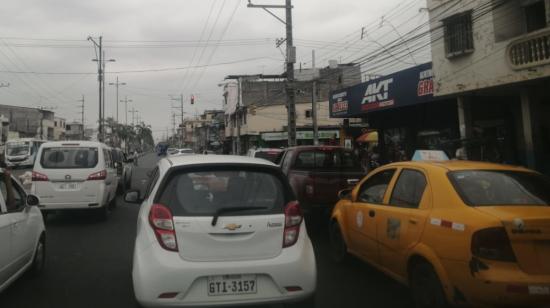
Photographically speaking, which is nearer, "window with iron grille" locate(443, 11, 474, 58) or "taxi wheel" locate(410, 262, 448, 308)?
"taxi wheel" locate(410, 262, 448, 308)

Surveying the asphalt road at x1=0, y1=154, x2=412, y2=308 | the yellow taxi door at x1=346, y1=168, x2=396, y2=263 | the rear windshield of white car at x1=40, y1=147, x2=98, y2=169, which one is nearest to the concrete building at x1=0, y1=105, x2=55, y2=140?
the rear windshield of white car at x1=40, y1=147, x2=98, y2=169

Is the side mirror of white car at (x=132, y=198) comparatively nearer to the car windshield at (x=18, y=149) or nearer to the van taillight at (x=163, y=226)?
the van taillight at (x=163, y=226)

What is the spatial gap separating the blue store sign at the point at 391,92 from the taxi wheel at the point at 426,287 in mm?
11809

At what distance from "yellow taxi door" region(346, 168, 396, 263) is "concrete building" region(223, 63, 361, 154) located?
34.1 meters

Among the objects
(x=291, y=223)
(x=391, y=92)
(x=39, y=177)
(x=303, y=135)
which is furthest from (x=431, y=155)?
(x=303, y=135)

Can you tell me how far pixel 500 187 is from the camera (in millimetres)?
4883

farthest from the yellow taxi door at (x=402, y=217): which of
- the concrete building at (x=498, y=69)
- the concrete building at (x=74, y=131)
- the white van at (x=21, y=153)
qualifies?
the concrete building at (x=74, y=131)

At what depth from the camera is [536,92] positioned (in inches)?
531

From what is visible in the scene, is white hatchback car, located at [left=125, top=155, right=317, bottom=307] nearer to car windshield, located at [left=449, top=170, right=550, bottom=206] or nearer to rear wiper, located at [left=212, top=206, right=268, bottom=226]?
rear wiper, located at [left=212, top=206, right=268, bottom=226]

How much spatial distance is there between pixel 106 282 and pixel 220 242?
2.77m

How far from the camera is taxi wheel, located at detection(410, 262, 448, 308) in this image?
454 centimetres

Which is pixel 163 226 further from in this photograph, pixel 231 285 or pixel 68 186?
pixel 68 186

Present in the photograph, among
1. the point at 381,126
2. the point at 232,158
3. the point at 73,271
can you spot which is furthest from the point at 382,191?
the point at 381,126

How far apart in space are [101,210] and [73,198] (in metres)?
1.05
